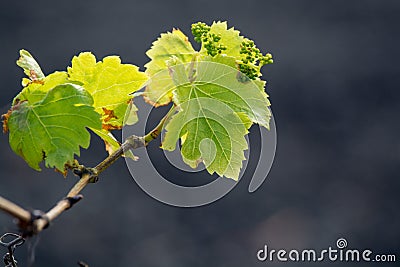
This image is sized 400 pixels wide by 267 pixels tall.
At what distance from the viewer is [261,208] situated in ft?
11.2

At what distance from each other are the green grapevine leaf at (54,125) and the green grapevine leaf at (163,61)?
0.17 ft

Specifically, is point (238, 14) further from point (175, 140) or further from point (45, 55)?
point (175, 140)

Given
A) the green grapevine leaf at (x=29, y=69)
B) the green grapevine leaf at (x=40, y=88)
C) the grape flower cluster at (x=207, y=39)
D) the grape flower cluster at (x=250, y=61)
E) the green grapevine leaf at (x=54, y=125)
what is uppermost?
the grape flower cluster at (x=207, y=39)

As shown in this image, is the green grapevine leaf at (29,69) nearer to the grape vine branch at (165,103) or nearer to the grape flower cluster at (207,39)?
the grape vine branch at (165,103)

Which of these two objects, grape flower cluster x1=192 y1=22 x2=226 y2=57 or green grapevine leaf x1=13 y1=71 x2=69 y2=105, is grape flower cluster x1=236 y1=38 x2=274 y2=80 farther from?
green grapevine leaf x1=13 y1=71 x2=69 y2=105

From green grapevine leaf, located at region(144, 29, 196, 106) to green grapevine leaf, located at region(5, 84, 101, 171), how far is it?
5 centimetres

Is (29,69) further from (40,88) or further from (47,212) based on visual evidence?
(47,212)

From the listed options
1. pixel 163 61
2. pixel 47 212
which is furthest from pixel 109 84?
pixel 47 212

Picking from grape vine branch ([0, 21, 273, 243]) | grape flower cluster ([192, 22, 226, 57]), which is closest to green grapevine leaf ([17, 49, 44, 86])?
grape vine branch ([0, 21, 273, 243])

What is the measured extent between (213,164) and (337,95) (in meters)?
3.49

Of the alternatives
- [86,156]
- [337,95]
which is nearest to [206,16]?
[337,95]

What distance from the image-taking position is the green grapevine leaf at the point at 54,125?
1.41 feet

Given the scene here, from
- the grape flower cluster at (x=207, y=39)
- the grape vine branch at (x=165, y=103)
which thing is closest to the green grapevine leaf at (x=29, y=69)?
the grape vine branch at (x=165, y=103)

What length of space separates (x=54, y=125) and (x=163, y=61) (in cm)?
9
